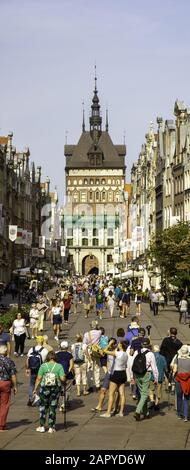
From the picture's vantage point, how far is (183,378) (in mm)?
20391

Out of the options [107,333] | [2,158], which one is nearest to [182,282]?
[107,333]

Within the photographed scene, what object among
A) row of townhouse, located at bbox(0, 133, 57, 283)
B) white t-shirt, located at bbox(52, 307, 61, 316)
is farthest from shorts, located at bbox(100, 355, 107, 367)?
row of townhouse, located at bbox(0, 133, 57, 283)

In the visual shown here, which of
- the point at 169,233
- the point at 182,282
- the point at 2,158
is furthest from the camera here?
the point at 2,158

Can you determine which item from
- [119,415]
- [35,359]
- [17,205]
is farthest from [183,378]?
[17,205]

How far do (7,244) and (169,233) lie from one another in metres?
49.2

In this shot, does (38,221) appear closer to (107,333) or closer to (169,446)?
(107,333)

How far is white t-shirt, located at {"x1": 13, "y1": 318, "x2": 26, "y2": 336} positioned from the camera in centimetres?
3122

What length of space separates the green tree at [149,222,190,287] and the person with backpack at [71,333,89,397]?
98.9 feet

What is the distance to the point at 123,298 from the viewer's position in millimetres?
51375

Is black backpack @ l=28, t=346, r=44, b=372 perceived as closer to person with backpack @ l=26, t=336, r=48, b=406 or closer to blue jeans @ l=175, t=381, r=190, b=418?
person with backpack @ l=26, t=336, r=48, b=406

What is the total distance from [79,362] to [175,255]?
1296 inches

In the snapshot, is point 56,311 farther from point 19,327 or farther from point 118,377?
point 118,377

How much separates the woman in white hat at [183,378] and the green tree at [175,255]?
112 feet

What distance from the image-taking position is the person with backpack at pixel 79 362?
79.3 feet
